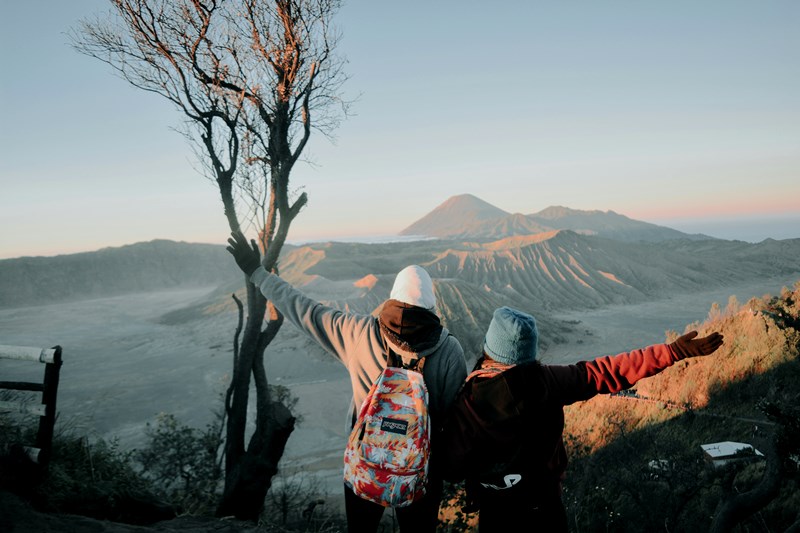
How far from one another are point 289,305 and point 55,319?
4469 cm

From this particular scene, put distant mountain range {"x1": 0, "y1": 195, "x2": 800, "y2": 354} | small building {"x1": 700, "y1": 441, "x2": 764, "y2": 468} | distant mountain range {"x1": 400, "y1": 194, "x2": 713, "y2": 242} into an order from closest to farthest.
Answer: small building {"x1": 700, "y1": 441, "x2": 764, "y2": 468} → distant mountain range {"x1": 0, "y1": 195, "x2": 800, "y2": 354} → distant mountain range {"x1": 400, "y1": 194, "x2": 713, "y2": 242}

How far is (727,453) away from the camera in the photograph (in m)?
4.51

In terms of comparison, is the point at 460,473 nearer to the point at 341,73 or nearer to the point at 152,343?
the point at 341,73

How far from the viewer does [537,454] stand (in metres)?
1.90

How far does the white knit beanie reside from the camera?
6.48 ft

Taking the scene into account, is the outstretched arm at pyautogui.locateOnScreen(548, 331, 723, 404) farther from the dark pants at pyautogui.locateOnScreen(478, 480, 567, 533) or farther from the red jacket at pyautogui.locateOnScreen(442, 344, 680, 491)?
the dark pants at pyautogui.locateOnScreen(478, 480, 567, 533)

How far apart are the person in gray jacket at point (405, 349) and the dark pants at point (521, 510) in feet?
0.81

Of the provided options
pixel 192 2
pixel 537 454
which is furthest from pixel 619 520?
pixel 192 2

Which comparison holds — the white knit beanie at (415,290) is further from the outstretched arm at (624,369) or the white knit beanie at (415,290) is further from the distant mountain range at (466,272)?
the distant mountain range at (466,272)

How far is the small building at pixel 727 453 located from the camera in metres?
4.09

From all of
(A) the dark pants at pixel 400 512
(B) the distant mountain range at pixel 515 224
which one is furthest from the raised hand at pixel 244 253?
(B) the distant mountain range at pixel 515 224

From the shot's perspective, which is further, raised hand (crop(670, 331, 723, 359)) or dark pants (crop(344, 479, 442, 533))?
dark pants (crop(344, 479, 442, 533))

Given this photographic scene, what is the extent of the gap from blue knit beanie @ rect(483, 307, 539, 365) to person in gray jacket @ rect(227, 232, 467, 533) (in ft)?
0.63

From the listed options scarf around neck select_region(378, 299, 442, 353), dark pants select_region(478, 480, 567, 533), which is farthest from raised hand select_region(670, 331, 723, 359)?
scarf around neck select_region(378, 299, 442, 353)
